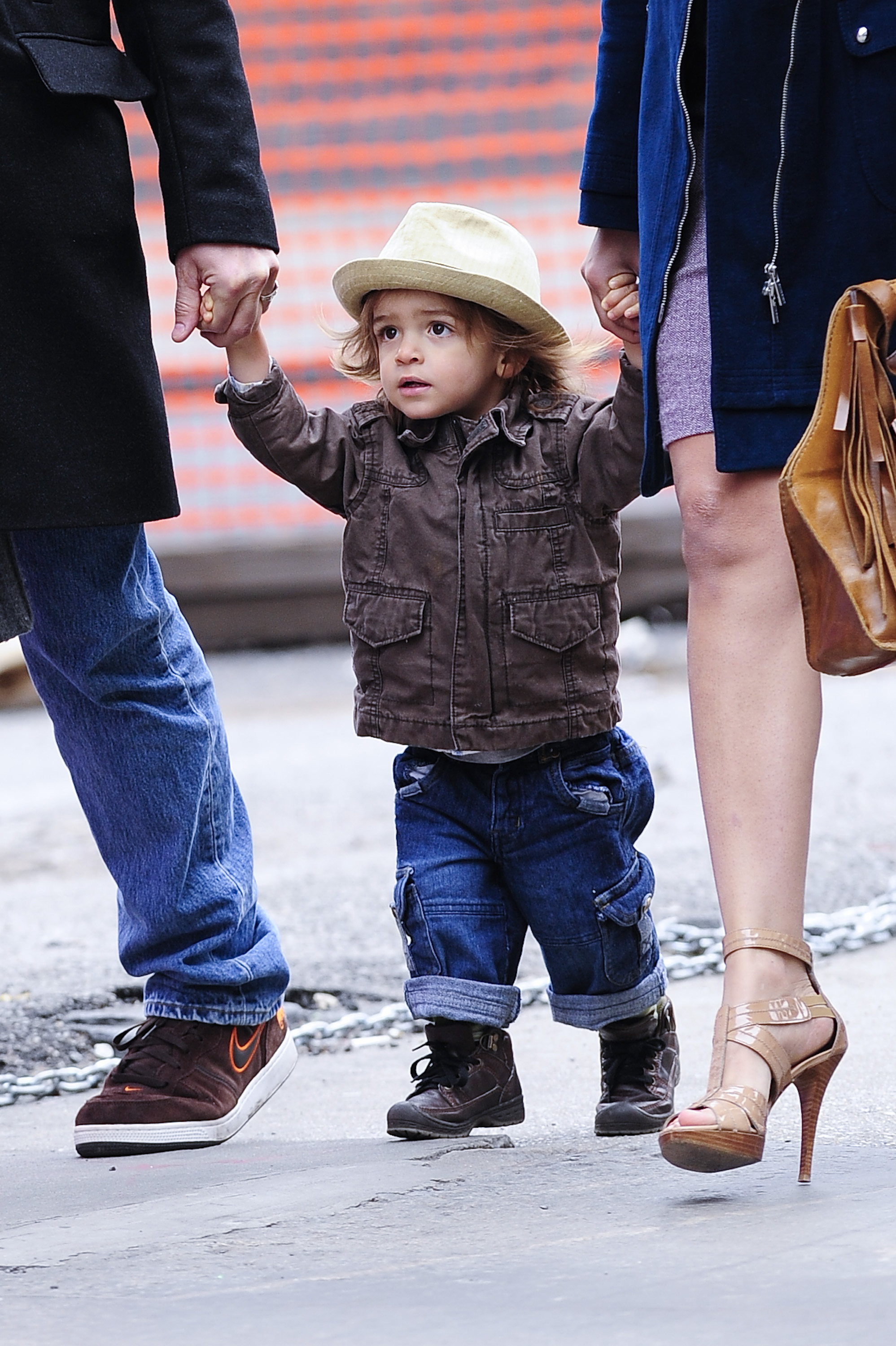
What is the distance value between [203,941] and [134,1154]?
0.99 ft

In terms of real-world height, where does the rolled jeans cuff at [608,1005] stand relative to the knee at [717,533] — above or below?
below

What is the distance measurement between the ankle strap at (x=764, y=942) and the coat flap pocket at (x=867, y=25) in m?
0.99

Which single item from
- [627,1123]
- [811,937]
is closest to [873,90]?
[627,1123]

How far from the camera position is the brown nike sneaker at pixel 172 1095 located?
2.59 m

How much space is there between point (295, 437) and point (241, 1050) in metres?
0.87

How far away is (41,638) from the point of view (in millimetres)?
2557

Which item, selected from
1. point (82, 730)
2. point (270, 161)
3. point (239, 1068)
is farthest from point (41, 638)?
point (270, 161)

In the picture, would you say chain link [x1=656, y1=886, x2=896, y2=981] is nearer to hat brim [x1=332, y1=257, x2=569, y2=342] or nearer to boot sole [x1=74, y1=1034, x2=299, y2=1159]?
boot sole [x1=74, y1=1034, x2=299, y2=1159]

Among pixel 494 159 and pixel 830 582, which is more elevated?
pixel 494 159

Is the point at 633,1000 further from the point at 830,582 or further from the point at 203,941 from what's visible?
the point at 830,582

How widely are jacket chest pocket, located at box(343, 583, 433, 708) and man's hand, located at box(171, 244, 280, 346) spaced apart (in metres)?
0.42

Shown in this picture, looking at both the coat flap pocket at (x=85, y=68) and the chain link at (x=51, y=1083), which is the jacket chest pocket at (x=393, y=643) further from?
the chain link at (x=51, y=1083)

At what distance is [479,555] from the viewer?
8.71 feet

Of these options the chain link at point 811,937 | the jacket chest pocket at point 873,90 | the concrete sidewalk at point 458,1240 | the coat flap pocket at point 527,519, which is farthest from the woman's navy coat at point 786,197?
the chain link at point 811,937
